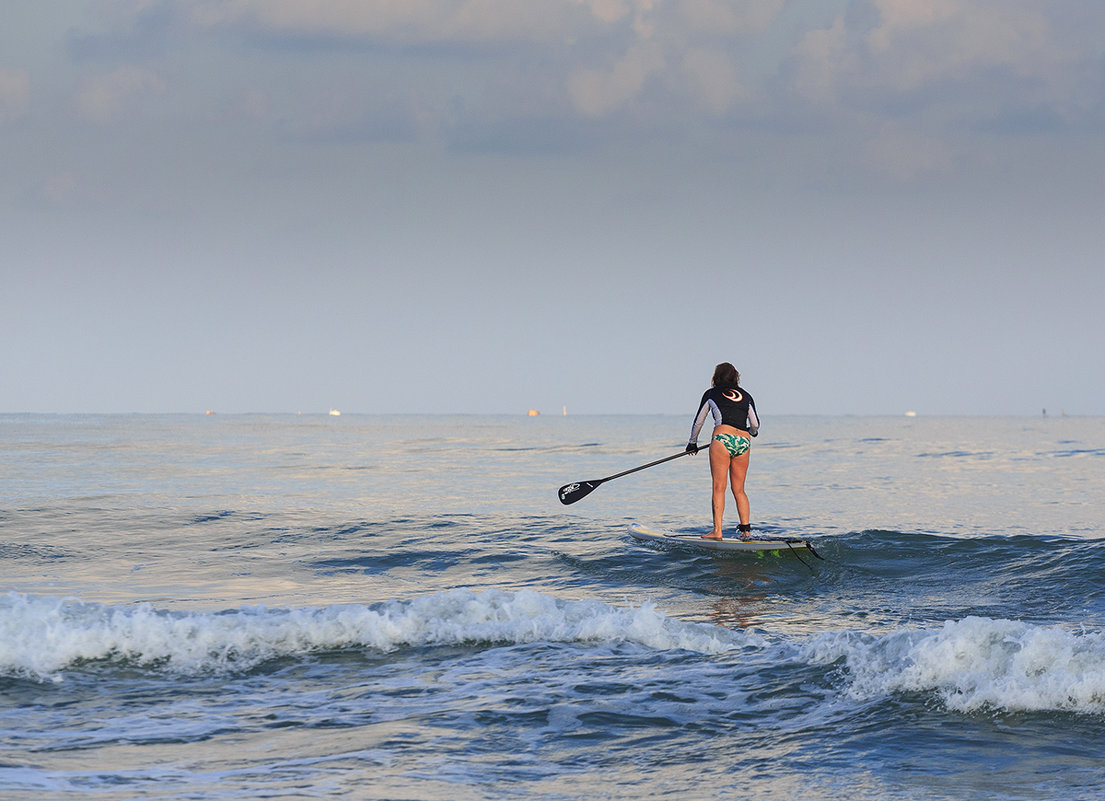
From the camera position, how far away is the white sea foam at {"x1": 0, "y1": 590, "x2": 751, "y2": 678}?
8180 millimetres

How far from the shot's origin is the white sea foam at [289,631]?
8180 mm

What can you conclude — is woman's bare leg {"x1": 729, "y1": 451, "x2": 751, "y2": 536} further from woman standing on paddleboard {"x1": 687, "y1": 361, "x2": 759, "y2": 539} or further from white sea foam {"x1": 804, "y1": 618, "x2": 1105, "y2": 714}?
white sea foam {"x1": 804, "y1": 618, "x2": 1105, "y2": 714}

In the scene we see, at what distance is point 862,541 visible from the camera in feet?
47.9

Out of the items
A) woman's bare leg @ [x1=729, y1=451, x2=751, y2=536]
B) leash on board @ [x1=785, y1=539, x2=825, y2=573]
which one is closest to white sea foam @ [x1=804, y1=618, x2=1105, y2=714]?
leash on board @ [x1=785, y1=539, x2=825, y2=573]

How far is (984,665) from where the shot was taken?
7.00 meters

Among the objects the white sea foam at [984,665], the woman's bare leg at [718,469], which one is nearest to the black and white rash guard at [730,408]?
the woman's bare leg at [718,469]

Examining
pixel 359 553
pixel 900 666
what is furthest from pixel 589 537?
pixel 900 666

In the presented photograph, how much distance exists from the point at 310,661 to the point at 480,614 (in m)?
1.71

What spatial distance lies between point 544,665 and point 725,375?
6.82m

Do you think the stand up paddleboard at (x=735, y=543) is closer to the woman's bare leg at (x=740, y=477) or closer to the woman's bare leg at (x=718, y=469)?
the woman's bare leg at (x=718, y=469)

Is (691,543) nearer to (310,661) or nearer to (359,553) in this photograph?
(359,553)

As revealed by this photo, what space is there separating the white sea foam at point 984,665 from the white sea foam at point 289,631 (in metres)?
1.28

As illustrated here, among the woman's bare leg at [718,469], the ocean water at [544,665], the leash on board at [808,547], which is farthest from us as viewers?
the woman's bare leg at [718,469]

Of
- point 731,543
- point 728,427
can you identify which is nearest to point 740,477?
point 728,427
